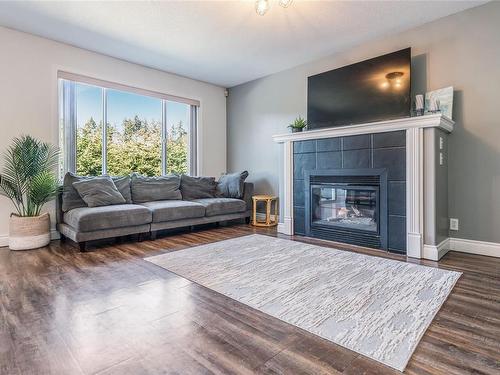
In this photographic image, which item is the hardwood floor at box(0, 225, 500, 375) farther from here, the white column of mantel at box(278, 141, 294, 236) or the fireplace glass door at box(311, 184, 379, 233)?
the white column of mantel at box(278, 141, 294, 236)

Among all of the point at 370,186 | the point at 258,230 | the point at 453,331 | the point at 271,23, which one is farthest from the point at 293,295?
the point at 271,23

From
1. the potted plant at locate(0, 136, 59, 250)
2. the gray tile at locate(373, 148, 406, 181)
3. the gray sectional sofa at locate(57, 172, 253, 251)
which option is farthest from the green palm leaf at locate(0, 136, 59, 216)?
the gray tile at locate(373, 148, 406, 181)

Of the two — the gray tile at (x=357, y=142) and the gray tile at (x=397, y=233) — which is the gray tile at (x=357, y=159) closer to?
the gray tile at (x=357, y=142)

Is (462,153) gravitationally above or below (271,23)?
below

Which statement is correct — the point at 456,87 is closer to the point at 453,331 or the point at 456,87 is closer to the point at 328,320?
the point at 453,331

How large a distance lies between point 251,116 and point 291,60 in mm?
1297

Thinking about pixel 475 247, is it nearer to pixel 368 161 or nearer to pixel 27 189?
pixel 368 161

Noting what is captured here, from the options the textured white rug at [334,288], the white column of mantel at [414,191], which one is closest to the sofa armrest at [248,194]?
the textured white rug at [334,288]

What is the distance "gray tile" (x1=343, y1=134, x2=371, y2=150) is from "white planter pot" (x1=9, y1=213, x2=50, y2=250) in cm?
369

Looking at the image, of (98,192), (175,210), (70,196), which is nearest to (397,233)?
(175,210)

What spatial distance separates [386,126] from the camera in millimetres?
3049

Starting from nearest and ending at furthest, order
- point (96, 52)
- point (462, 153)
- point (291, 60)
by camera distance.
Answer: point (462, 153) < point (96, 52) < point (291, 60)

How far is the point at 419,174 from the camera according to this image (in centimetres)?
284

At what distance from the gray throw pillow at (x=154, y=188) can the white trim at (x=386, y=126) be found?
2089 mm
